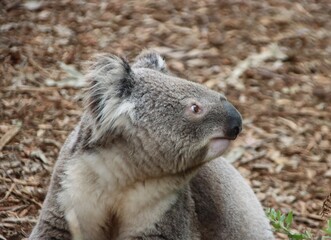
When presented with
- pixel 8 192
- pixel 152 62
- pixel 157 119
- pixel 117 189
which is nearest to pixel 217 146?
pixel 157 119

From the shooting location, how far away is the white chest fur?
187 inches

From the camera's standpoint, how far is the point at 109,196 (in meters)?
4.80

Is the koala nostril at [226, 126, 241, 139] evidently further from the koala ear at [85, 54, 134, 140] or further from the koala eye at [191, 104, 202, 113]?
the koala ear at [85, 54, 134, 140]

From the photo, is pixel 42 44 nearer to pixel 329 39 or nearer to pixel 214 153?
pixel 329 39

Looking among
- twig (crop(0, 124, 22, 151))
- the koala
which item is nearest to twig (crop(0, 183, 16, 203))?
twig (crop(0, 124, 22, 151))

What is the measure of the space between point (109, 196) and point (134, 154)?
29 cm

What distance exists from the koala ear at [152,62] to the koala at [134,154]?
3 centimetres

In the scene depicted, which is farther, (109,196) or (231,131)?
(109,196)

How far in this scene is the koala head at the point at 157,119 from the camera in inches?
181

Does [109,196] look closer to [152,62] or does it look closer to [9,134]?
[152,62]

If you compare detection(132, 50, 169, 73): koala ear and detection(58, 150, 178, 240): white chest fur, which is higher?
detection(132, 50, 169, 73): koala ear

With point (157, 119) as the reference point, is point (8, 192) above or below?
below

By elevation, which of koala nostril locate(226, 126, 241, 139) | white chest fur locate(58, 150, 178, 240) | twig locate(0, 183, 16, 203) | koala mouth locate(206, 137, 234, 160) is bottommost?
twig locate(0, 183, 16, 203)

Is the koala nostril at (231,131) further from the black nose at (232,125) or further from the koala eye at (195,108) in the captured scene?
the koala eye at (195,108)
